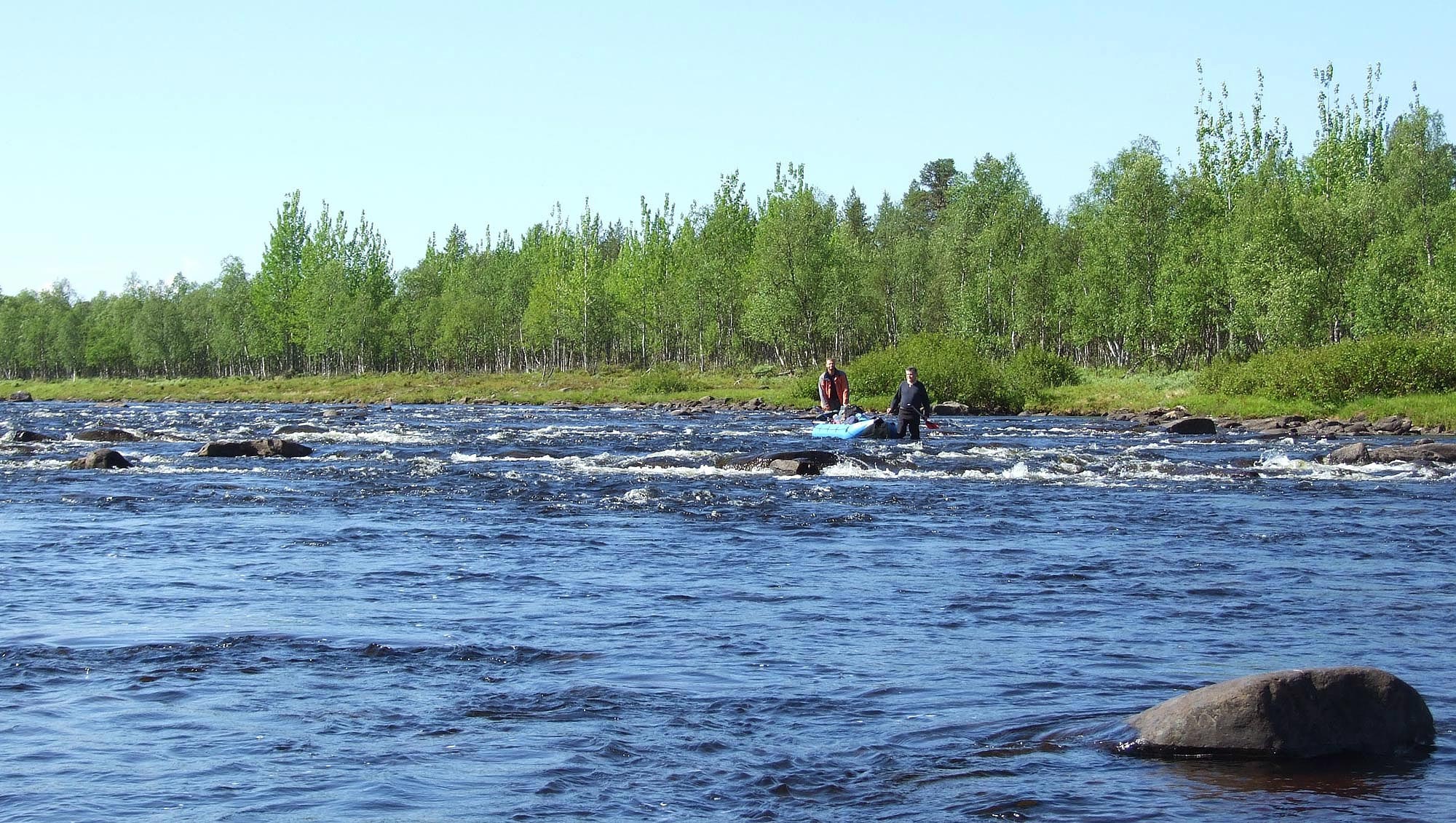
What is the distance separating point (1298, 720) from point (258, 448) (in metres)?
30.4

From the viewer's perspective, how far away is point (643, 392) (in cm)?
7781

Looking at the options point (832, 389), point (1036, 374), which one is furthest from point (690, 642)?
point (1036, 374)

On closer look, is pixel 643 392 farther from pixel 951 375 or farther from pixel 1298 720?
pixel 1298 720

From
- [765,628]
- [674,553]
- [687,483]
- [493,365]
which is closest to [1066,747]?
[765,628]

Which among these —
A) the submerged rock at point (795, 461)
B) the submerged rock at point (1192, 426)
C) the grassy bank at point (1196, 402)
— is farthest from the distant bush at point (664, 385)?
the submerged rock at point (795, 461)

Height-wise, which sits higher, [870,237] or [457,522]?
[870,237]

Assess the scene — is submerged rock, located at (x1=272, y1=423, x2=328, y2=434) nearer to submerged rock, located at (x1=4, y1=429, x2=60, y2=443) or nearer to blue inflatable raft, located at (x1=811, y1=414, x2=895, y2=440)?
submerged rock, located at (x1=4, y1=429, x2=60, y2=443)

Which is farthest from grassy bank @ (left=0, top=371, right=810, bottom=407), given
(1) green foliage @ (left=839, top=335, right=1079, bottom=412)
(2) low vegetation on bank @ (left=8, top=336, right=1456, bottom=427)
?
(1) green foliage @ (left=839, top=335, right=1079, bottom=412)

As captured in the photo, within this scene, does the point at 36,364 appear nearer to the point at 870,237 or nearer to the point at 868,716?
the point at 870,237

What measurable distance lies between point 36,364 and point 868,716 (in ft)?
624

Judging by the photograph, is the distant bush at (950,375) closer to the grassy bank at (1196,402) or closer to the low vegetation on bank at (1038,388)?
the low vegetation on bank at (1038,388)

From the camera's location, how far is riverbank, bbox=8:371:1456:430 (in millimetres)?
47031

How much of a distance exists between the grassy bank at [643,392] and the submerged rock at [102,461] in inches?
1296

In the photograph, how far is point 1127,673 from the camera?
35.7ft
